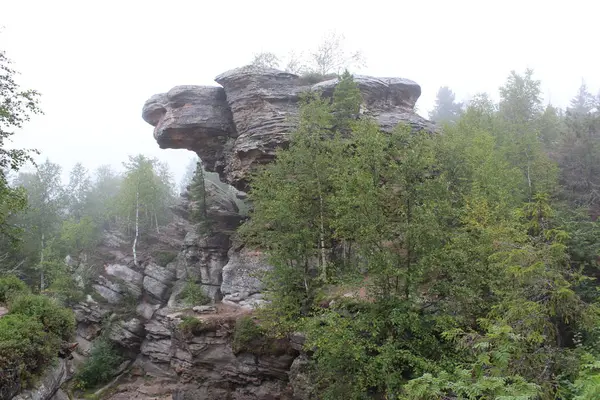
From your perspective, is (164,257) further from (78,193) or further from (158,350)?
(78,193)

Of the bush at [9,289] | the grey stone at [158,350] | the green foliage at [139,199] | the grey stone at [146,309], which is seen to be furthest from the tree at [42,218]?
the bush at [9,289]

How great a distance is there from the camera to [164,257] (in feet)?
115

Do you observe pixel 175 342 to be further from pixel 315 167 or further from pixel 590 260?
pixel 590 260

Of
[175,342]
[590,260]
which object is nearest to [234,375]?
[175,342]

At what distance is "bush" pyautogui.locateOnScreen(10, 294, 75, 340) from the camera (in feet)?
37.4

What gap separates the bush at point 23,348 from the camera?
9.17 meters

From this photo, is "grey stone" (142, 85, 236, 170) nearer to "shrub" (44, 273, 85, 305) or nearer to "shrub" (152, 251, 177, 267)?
"shrub" (152, 251, 177, 267)

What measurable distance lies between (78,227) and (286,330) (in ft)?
95.7

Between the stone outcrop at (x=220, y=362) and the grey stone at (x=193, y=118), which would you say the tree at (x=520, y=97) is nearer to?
the grey stone at (x=193, y=118)

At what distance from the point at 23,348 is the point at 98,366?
68.8 feet

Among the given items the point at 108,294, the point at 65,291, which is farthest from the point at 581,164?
the point at 65,291

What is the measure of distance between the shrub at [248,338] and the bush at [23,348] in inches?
390

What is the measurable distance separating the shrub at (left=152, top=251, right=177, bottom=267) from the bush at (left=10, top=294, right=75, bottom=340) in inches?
884

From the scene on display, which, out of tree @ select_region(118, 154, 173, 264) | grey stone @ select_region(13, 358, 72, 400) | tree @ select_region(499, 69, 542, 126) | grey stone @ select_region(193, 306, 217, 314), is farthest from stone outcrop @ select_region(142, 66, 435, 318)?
grey stone @ select_region(13, 358, 72, 400)
